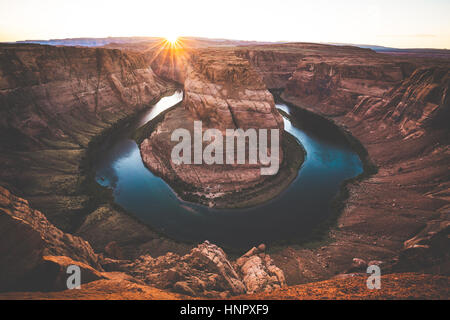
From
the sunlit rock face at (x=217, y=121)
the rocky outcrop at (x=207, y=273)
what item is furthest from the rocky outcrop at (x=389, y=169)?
the sunlit rock face at (x=217, y=121)

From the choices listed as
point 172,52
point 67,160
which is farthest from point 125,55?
point 172,52

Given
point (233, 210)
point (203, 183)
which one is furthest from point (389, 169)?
point (203, 183)

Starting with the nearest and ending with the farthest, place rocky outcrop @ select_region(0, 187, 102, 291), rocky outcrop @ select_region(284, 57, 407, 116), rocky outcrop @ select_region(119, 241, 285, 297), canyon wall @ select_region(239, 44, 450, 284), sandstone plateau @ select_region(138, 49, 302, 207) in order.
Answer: rocky outcrop @ select_region(0, 187, 102, 291), rocky outcrop @ select_region(119, 241, 285, 297), canyon wall @ select_region(239, 44, 450, 284), sandstone plateau @ select_region(138, 49, 302, 207), rocky outcrop @ select_region(284, 57, 407, 116)

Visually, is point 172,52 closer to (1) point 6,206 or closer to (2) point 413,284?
(1) point 6,206

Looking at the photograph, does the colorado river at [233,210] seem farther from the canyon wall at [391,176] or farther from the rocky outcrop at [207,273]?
the rocky outcrop at [207,273]

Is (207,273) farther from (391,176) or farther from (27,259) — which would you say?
(391,176)

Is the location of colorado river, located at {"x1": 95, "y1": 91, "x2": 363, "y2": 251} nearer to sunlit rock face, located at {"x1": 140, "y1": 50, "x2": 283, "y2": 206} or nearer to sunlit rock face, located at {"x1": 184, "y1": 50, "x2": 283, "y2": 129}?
sunlit rock face, located at {"x1": 140, "y1": 50, "x2": 283, "y2": 206}

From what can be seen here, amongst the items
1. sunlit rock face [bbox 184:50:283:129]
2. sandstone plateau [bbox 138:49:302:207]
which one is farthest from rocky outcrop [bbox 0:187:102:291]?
sunlit rock face [bbox 184:50:283:129]
